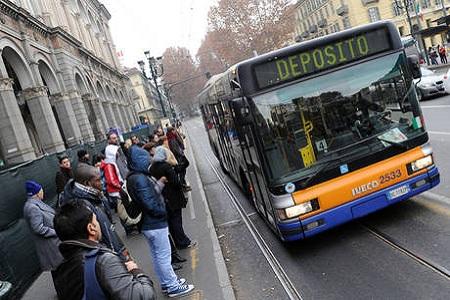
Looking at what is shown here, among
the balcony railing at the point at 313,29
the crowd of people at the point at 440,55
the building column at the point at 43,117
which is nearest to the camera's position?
the building column at the point at 43,117

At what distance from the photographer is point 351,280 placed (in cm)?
512

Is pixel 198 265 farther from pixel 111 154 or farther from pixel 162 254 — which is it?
pixel 111 154

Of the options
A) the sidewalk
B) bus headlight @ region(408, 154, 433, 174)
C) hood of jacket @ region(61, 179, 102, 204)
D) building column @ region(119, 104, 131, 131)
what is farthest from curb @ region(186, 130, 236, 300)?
building column @ region(119, 104, 131, 131)

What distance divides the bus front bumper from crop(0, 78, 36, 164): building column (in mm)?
12270

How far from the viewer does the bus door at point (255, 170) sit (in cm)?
637

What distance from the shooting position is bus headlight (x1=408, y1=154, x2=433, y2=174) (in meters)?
6.20

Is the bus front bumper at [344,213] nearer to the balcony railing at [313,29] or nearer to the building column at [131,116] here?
the building column at [131,116]

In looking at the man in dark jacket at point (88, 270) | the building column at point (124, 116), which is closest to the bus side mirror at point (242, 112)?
the man in dark jacket at point (88, 270)

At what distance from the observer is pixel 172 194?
7.02 metres

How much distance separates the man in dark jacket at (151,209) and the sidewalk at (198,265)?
45cm

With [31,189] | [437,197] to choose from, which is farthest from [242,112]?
[437,197]

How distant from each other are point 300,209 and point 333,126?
1.15m

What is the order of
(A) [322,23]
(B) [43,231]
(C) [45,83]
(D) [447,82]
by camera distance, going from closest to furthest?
(B) [43,231]
(D) [447,82]
(C) [45,83]
(A) [322,23]

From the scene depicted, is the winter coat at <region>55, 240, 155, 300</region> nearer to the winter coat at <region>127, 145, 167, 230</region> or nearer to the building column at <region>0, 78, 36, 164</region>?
the winter coat at <region>127, 145, 167, 230</region>
